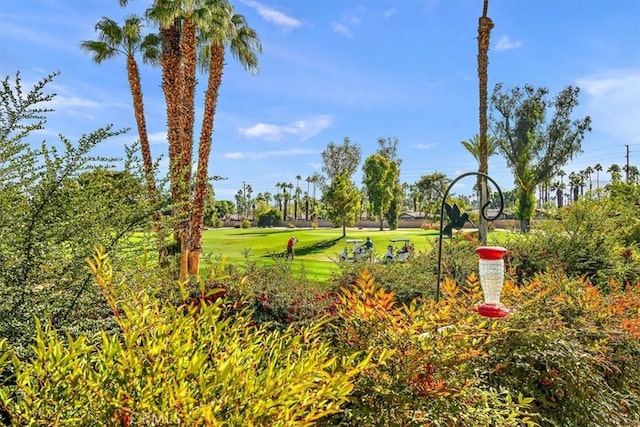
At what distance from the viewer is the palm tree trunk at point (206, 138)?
1224cm

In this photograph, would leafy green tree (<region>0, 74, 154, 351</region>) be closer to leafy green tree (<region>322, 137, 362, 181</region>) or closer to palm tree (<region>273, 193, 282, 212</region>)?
leafy green tree (<region>322, 137, 362, 181</region>)

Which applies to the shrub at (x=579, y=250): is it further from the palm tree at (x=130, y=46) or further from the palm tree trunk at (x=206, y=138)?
the palm tree at (x=130, y=46)

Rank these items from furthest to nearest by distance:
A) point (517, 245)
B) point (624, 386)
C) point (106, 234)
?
point (517, 245) < point (624, 386) < point (106, 234)

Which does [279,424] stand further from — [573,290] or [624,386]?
[573,290]

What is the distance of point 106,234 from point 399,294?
4780mm

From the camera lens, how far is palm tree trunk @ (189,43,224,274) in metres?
12.2

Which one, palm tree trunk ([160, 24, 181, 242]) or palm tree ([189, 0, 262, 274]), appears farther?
palm tree trunk ([160, 24, 181, 242])

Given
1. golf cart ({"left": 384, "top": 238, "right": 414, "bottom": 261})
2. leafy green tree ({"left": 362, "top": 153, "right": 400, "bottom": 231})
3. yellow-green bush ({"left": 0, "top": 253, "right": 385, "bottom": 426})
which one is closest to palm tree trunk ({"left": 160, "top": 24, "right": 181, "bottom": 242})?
golf cart ({"left": 384, "top": 238, "right": 414, "bottom": 261})

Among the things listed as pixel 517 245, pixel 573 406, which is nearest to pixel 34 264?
pixel 573 406

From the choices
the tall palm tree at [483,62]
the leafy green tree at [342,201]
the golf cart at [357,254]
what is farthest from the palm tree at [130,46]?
the leafy green tree at [342,201]

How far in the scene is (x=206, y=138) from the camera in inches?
493

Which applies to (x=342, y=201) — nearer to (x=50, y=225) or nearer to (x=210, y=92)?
(x=210, y=92)

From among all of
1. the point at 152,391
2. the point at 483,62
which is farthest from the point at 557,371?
the point at 483,62

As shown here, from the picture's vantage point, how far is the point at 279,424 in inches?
52.6
